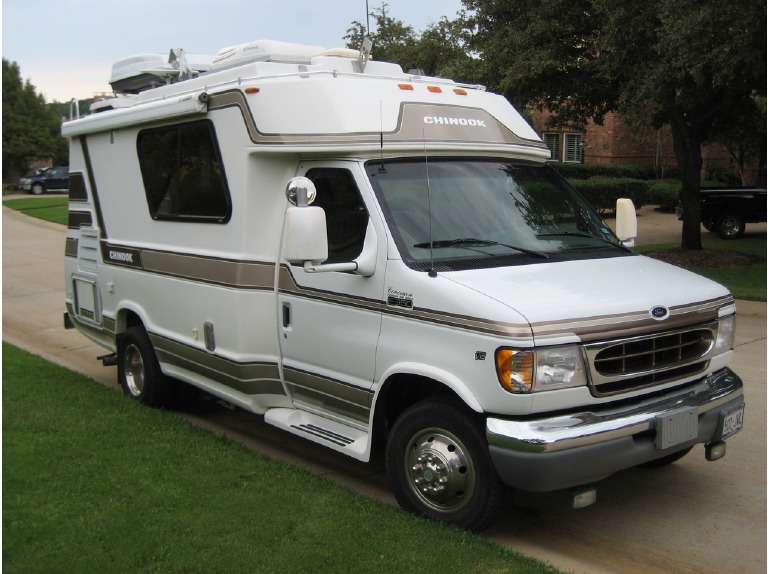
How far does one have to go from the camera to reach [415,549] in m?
4.55

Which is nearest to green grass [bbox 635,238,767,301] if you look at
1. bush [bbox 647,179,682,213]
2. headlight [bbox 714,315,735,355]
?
bush [bbox 647,179,682,213]

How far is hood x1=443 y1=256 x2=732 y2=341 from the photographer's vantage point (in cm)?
447

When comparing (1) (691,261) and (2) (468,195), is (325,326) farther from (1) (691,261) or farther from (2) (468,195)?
(1) (691,261)

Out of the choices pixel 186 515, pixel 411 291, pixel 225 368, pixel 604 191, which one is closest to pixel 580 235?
pixel 411 291

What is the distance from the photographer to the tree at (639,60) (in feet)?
37.4

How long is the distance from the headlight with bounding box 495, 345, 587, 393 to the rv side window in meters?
2.73

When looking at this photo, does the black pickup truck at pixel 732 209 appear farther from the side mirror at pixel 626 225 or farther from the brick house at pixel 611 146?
the side mirror at pixel 626 225

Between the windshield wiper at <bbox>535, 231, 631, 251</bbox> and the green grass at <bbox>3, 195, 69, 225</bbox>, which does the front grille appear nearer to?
the windshield wiper at <bbox>535, 231, 631, 251</bbox>

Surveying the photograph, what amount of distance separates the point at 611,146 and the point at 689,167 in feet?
55.2

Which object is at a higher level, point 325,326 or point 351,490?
point 325,326

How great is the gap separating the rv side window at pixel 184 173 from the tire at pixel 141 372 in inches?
46.7

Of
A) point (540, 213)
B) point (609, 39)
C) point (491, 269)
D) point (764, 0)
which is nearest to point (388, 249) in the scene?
point (491, 269)

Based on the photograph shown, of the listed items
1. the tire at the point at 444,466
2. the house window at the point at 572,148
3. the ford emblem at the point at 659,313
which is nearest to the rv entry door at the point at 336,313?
the tire at the point at 444,466

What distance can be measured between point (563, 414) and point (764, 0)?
8282 millimetres
